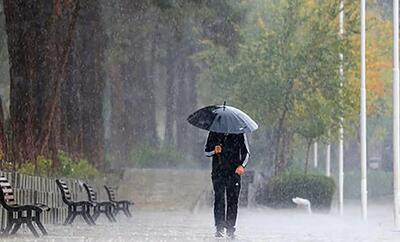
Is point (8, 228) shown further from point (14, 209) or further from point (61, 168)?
point (61, 168)

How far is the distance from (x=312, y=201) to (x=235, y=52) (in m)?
7.66

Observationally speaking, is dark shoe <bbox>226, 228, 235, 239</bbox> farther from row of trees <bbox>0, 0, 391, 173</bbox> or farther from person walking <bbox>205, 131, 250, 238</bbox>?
row of trees <bbox>0, 0, 391, 173</bbox>

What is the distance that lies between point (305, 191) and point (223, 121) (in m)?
26.4

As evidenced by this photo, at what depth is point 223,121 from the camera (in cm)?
2102

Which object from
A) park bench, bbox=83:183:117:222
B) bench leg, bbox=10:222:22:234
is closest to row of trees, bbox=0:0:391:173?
park bench, bbox=83:183:117:222

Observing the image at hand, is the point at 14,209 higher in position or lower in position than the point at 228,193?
lower

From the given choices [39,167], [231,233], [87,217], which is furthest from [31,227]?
[39,167]

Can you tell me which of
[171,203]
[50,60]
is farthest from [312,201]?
[50,60]

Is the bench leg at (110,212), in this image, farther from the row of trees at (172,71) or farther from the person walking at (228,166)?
the person walking at (228,166)

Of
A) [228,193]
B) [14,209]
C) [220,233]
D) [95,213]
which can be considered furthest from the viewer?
[95,213]

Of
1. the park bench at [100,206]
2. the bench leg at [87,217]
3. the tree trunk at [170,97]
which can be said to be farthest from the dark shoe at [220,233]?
the tree trunk at [170,97]

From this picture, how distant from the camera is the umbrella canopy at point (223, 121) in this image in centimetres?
2080

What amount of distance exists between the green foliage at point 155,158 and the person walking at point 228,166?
134 feet

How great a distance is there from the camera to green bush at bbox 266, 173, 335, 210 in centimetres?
4694
